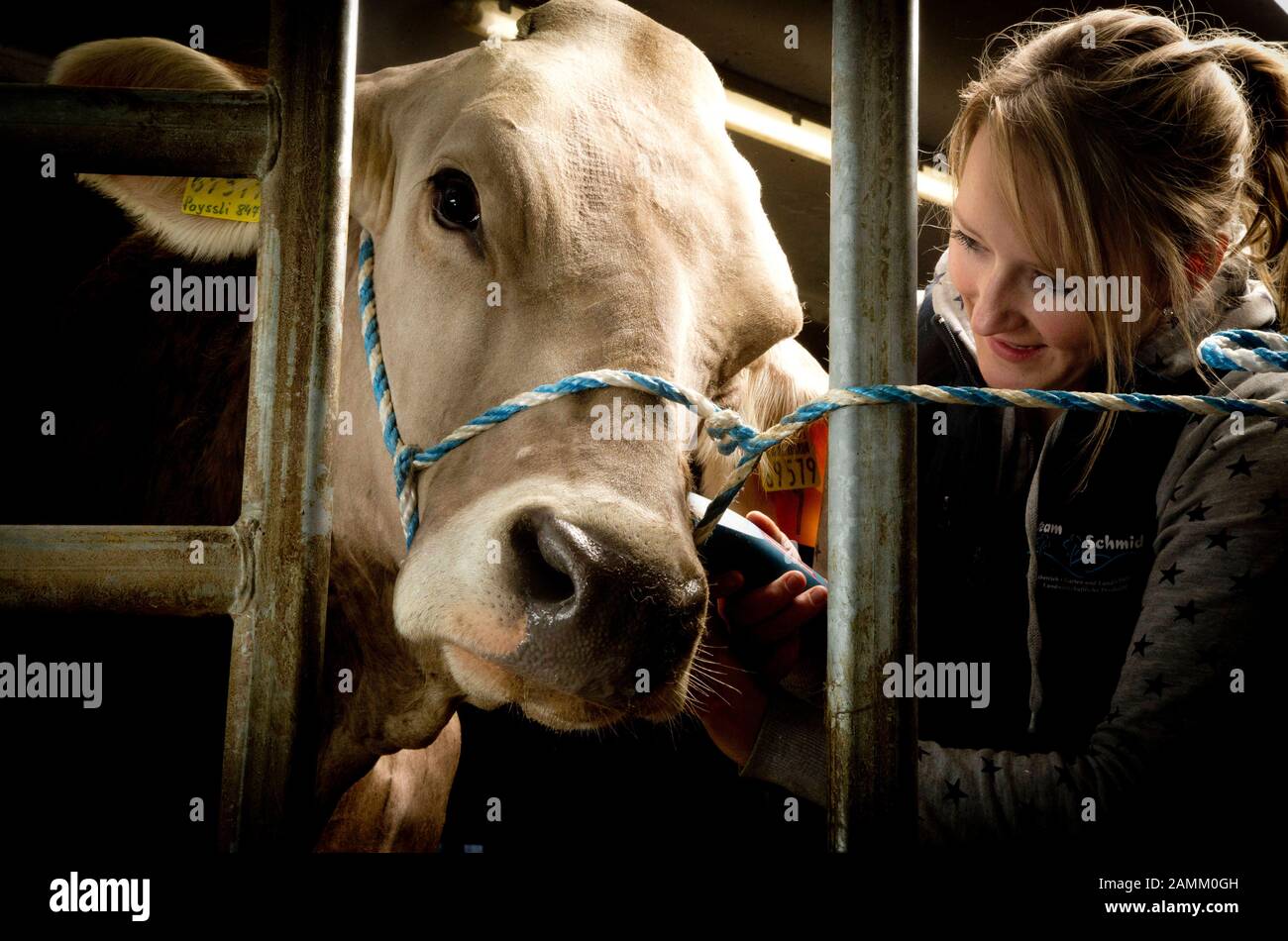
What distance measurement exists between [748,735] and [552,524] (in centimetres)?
67

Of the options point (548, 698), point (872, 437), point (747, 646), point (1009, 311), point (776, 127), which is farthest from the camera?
point (776, 127)

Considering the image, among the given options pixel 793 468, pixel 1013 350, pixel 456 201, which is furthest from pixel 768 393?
pixel 456 201

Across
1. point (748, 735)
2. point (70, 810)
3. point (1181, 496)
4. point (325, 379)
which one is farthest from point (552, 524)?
point (70, 810)

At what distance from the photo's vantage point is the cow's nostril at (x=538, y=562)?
121 cm

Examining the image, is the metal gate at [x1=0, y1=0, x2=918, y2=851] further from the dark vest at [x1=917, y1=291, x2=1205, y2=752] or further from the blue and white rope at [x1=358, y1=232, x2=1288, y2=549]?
the dark vest at [x1=917, y1=291, x2=1205, y2=752]

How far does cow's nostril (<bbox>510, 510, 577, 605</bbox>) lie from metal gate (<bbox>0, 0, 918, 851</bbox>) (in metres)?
0.25

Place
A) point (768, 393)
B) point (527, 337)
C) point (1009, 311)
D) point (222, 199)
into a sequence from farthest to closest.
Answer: point (768, 393), point (222, 199), point (1009, 311), point (527, 337)

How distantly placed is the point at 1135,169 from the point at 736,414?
35.9 inches

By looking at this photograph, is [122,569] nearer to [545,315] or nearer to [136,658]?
[545,315]

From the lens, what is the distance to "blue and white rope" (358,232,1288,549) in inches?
41.6

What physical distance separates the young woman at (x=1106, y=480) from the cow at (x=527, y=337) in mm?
379

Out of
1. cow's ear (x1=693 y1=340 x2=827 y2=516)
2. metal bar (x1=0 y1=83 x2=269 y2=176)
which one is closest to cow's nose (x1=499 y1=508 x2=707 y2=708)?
metal bar (x1=0 y1=83 x2=269 y2=176)

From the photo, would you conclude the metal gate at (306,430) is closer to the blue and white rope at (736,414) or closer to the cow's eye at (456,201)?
the blue and white rope at (736,414)

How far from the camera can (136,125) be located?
1.15 metres
